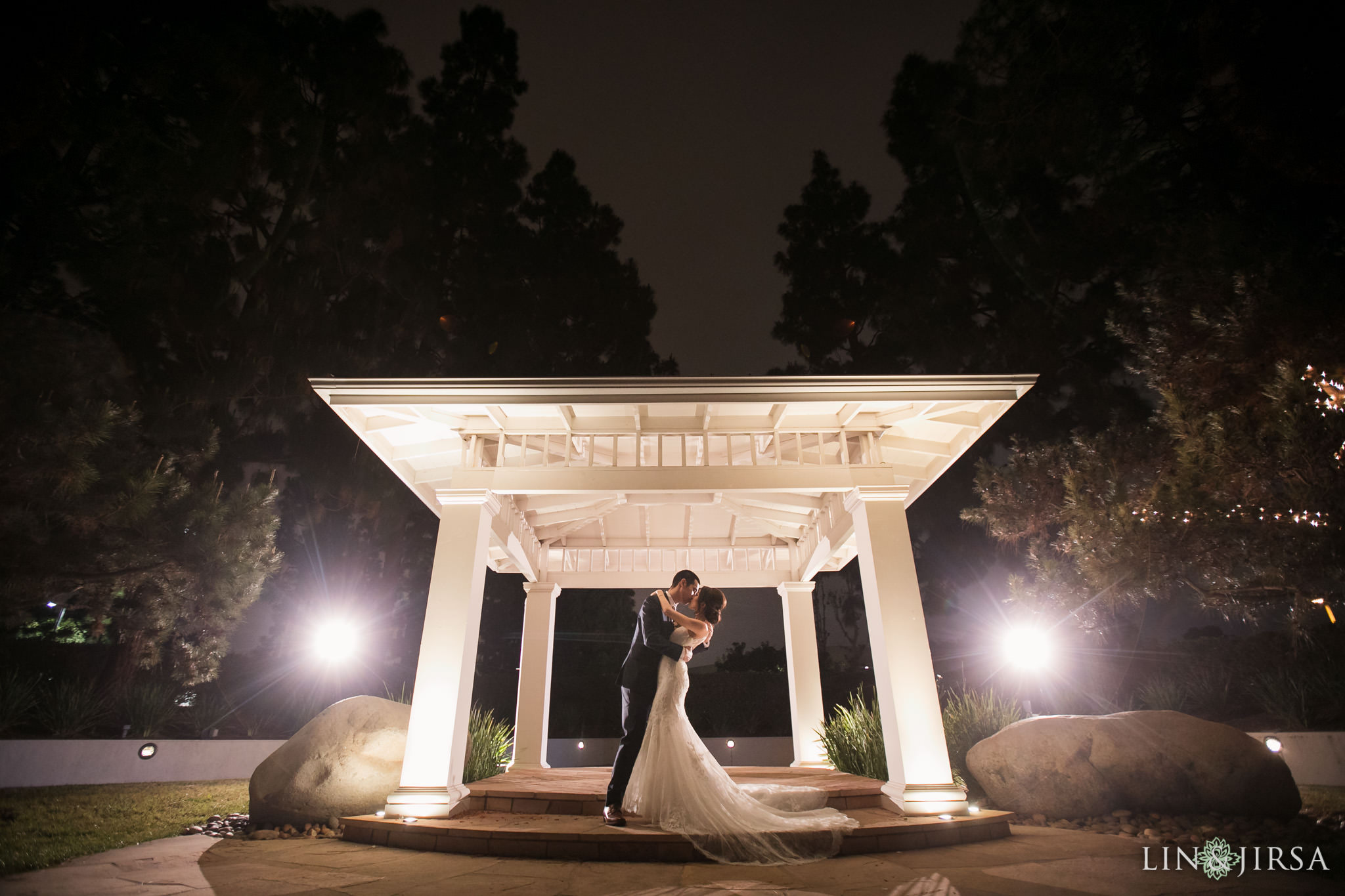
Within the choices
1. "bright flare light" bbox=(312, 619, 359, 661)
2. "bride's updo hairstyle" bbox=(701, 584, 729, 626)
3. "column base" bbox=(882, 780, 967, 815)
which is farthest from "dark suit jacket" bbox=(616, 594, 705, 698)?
"bright flare light" bbox=(312, 619, 359, 661)

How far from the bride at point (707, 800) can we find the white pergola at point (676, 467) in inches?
35.3

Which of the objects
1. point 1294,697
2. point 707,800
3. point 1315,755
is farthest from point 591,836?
point 1294,697

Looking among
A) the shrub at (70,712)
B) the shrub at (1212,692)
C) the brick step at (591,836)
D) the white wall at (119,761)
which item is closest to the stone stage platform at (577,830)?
the brick step at (591,836)

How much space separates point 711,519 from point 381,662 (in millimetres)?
9089

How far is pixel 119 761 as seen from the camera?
7309mm

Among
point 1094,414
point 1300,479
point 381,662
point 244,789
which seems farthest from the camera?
point 381,662

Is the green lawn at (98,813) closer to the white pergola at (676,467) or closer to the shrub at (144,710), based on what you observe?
the shrub at (144,710)

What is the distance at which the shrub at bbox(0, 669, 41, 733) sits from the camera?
704 cm

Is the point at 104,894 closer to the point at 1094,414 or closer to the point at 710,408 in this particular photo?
the point at 710,408

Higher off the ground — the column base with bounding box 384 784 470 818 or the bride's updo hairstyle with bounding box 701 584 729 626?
the bride's updo hairstyle with bounding box 701 584 729 626

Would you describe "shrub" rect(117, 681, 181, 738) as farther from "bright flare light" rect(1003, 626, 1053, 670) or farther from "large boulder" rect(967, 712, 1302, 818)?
"bright flare light" rect(1003, 626, 1053, 670)

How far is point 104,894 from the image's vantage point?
269 cm

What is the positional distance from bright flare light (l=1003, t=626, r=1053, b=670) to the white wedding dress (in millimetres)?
4776

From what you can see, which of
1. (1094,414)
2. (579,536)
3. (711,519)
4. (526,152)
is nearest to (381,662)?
(579,536)
